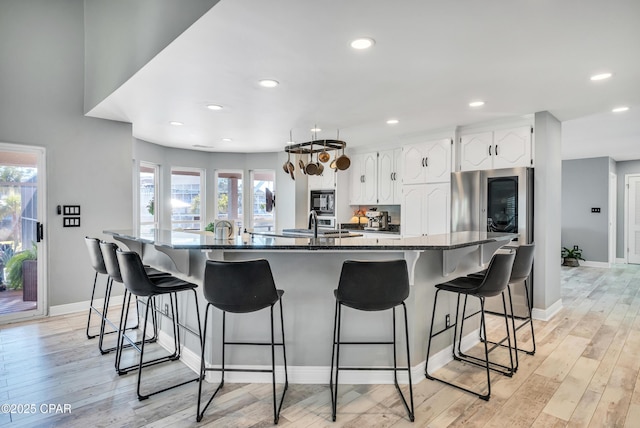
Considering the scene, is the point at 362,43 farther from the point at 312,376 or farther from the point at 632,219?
the point at 632,219

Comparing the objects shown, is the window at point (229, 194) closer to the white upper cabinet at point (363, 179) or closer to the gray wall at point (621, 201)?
the white upper cabinet at point (363, 179)

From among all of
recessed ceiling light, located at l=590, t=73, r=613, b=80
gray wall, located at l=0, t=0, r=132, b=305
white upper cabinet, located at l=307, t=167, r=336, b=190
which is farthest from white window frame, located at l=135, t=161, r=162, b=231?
recessed ceiling light, located at l=590, t=73, r=613, b=80

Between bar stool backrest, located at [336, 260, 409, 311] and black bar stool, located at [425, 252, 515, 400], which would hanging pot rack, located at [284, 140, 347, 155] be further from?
bar stool backrest, located at [336, 260, 409, 311]

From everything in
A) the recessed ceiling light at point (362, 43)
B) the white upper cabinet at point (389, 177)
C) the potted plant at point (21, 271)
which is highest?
the recessed ceiling light at point (362, 43)

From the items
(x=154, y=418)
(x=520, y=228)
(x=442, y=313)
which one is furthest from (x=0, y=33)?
(x=520, y=228)

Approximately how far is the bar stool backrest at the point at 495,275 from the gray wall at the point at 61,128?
14.3 feet

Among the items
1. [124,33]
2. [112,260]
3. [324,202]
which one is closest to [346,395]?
[112,260]

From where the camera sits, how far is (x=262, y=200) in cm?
756

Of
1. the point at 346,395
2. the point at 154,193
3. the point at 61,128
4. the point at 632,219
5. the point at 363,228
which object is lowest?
the point at 346,395

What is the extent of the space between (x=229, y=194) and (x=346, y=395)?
5673 mm

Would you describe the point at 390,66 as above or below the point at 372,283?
above

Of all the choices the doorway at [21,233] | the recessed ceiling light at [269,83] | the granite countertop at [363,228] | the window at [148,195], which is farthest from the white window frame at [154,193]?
the recessed ceiling light at [269,83]

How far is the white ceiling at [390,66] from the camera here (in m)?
2.01

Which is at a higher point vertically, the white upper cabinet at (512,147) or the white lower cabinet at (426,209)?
the white upper cabinet at (512,147)
